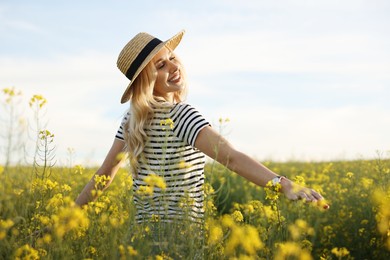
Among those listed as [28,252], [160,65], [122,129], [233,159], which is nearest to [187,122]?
[233,159]

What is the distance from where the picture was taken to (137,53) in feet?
11.8

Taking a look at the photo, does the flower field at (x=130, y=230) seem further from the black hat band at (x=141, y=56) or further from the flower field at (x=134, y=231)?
the black hat band at (x=141, y=56)

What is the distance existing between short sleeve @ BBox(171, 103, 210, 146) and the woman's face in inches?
13.9

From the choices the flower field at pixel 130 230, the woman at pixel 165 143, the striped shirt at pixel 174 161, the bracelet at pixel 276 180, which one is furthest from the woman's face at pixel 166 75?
the bracelet at pixel 276 180

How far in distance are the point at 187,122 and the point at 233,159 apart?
36cm

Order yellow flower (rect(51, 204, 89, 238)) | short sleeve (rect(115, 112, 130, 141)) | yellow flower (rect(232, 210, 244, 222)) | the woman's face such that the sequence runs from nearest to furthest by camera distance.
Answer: yellow flower (rect(51, 204, 89, 238)) < yellow flower (rect(232, 210, 244, 222)) < the woman's face < short sleeve (rect(115, 112, 130, 141))

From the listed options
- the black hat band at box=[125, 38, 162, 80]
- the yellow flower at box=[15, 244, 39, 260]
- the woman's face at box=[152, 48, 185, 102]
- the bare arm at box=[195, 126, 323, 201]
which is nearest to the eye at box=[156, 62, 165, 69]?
the woman's face at box=[152, 48, 185, 102]

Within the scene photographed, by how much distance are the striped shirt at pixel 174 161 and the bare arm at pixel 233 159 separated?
0.19ft

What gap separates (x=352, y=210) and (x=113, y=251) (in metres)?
3.92

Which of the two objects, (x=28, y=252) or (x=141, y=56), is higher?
(x=141, y=56)

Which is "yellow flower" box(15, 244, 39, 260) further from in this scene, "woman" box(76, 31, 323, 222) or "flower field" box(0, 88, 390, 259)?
"woman" box(76, 31, 323, 222)

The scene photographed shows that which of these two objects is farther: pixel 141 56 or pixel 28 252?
pixel 141 56

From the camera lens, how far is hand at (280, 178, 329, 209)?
257cm

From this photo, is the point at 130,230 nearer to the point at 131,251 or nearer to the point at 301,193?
the point at 131,251
